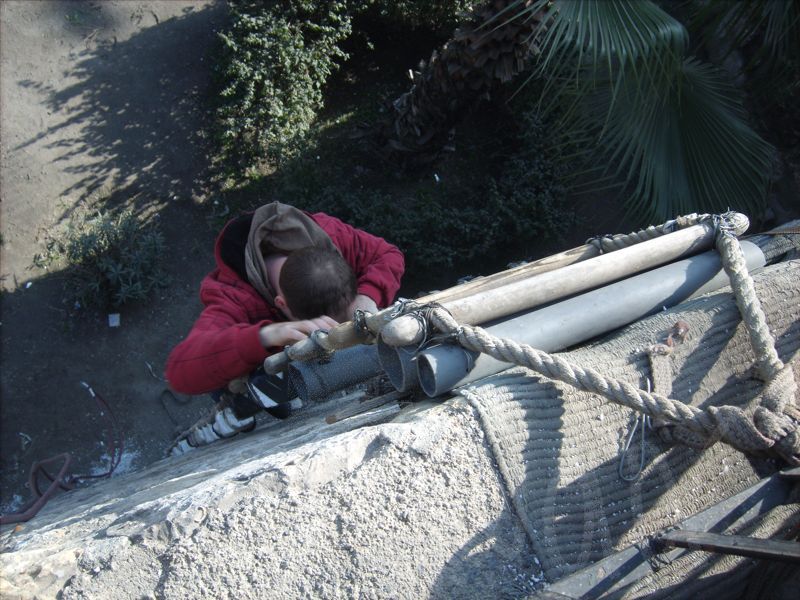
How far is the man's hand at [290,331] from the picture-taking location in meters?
2.28

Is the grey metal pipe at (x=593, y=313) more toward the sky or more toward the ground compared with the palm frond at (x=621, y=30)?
more toward the ground

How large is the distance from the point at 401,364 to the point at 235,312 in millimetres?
1311

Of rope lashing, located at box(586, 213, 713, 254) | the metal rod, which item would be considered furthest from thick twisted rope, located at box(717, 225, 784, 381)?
the metal rod

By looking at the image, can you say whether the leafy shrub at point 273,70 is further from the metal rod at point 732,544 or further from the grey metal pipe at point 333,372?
the metal rod at point 732,544

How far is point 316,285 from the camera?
2346mm

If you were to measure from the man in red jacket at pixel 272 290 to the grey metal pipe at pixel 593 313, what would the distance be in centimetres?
88

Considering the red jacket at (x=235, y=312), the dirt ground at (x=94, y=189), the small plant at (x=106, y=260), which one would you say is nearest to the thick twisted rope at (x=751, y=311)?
the red jacket at (x=235, y=312)

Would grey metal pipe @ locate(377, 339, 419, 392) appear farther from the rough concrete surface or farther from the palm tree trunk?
the palm tree trunk

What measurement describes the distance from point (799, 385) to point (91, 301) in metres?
4.03

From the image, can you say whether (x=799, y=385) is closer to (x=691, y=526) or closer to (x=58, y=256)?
(x=691, y=526)

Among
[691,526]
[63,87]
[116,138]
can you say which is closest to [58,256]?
[116,138]

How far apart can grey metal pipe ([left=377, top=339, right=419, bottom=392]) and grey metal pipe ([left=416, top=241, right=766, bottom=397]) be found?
0.04 metres

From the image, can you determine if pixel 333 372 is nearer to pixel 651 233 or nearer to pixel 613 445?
pixel 613 445

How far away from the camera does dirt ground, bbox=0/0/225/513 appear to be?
4.01 m
